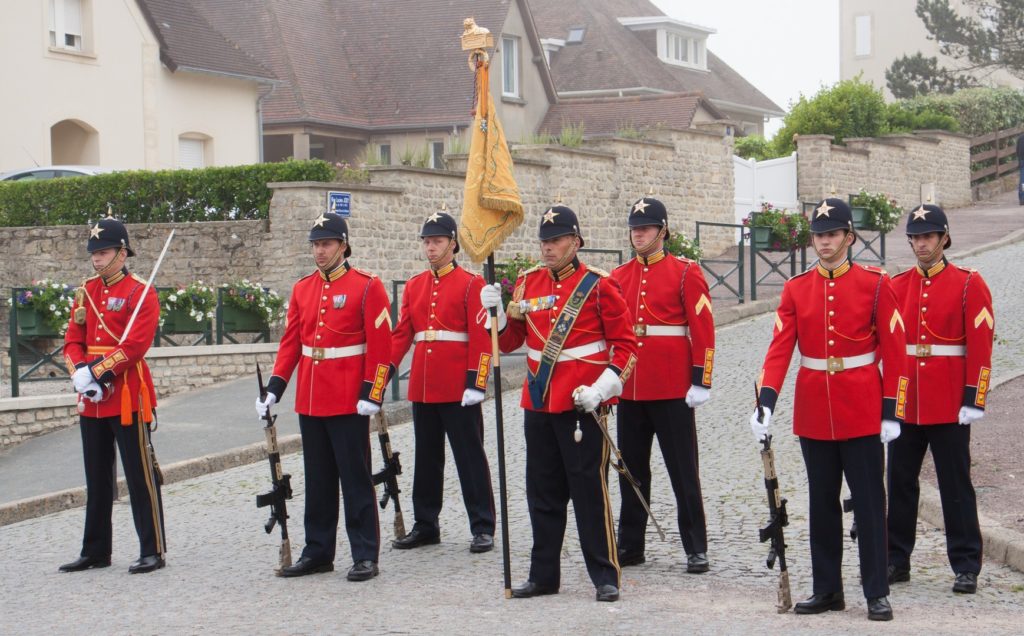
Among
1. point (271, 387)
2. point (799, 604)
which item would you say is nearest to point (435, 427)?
point (271, 387)

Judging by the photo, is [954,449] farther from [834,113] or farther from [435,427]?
[834,113]

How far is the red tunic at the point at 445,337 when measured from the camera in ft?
31.3

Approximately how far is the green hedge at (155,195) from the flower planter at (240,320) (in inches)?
117

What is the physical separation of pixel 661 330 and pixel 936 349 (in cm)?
156

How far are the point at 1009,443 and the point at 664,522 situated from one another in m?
3.21

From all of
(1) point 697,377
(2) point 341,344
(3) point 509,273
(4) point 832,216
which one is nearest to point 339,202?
(3) point 509,273

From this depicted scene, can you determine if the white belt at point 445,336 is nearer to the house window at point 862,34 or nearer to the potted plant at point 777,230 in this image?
the potted plant at point 777,230

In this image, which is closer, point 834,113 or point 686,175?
point 686,175

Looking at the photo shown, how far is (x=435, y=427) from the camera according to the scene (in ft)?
32.0

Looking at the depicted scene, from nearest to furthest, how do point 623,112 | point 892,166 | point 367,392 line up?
point 367,392 → point 892,166 → point 623,112

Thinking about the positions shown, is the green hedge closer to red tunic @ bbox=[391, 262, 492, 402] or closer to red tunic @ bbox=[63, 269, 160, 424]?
red tunic @ bbox=[63, 269, 160, 424]

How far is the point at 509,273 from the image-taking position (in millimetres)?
17281

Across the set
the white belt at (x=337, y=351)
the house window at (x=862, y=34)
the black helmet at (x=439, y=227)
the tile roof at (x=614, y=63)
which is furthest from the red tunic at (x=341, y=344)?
the house window at (x=862, y=34)

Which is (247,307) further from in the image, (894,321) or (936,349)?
(894,321)
